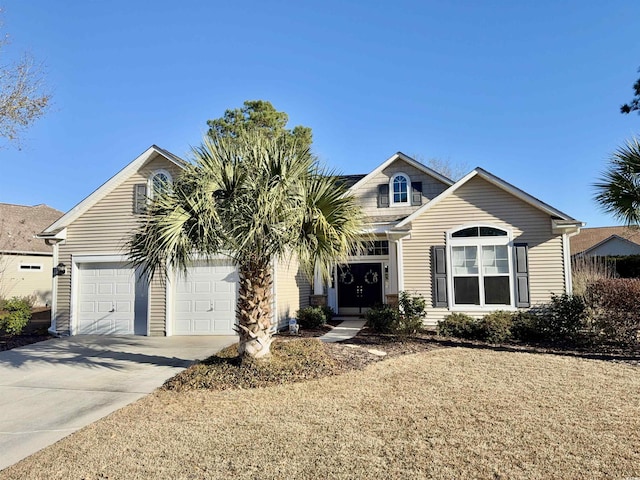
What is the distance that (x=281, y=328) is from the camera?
12.8 meters

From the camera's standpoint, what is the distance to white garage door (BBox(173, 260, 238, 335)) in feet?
40.3

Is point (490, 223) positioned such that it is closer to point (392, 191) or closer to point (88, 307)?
point (392, 191)

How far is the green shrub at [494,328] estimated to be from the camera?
1021cm

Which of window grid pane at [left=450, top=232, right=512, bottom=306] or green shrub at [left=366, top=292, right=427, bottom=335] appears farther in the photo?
window grid pane at [left=450, top=232, right=512, bottom=306]

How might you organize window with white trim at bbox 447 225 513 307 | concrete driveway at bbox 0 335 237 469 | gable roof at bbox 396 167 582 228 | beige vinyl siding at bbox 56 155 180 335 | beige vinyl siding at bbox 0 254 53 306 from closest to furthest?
concrete driveway at bbox 0 335 237 469, gable roof at bbox 396 167 582 228, window with white trim at bbox 447 225 513 307, beige vinyl siding at bbox 56 155 180 335, beige vinyl siding at bbox 0 254 53 306

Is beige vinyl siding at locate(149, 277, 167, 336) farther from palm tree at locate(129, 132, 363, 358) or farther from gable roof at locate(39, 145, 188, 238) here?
palm tree at locate(129, 132, 363, 358)

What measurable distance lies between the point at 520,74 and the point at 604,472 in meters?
13.4

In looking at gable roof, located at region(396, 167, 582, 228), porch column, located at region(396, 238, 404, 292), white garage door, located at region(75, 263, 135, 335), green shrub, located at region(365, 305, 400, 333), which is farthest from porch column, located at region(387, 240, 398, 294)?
white garage door, located at region(75, 263, 135, 335)

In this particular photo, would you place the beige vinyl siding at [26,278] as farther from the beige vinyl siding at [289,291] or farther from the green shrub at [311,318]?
the green shrub at [311,318]

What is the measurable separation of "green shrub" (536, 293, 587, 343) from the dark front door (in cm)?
642

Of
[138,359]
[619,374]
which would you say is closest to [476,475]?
[619,374]

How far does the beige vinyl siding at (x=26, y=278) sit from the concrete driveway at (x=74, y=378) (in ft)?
36.1

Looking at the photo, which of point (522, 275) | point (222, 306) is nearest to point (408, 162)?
point (522, 275)

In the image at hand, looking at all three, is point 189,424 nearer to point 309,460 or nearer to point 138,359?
point 309,460
